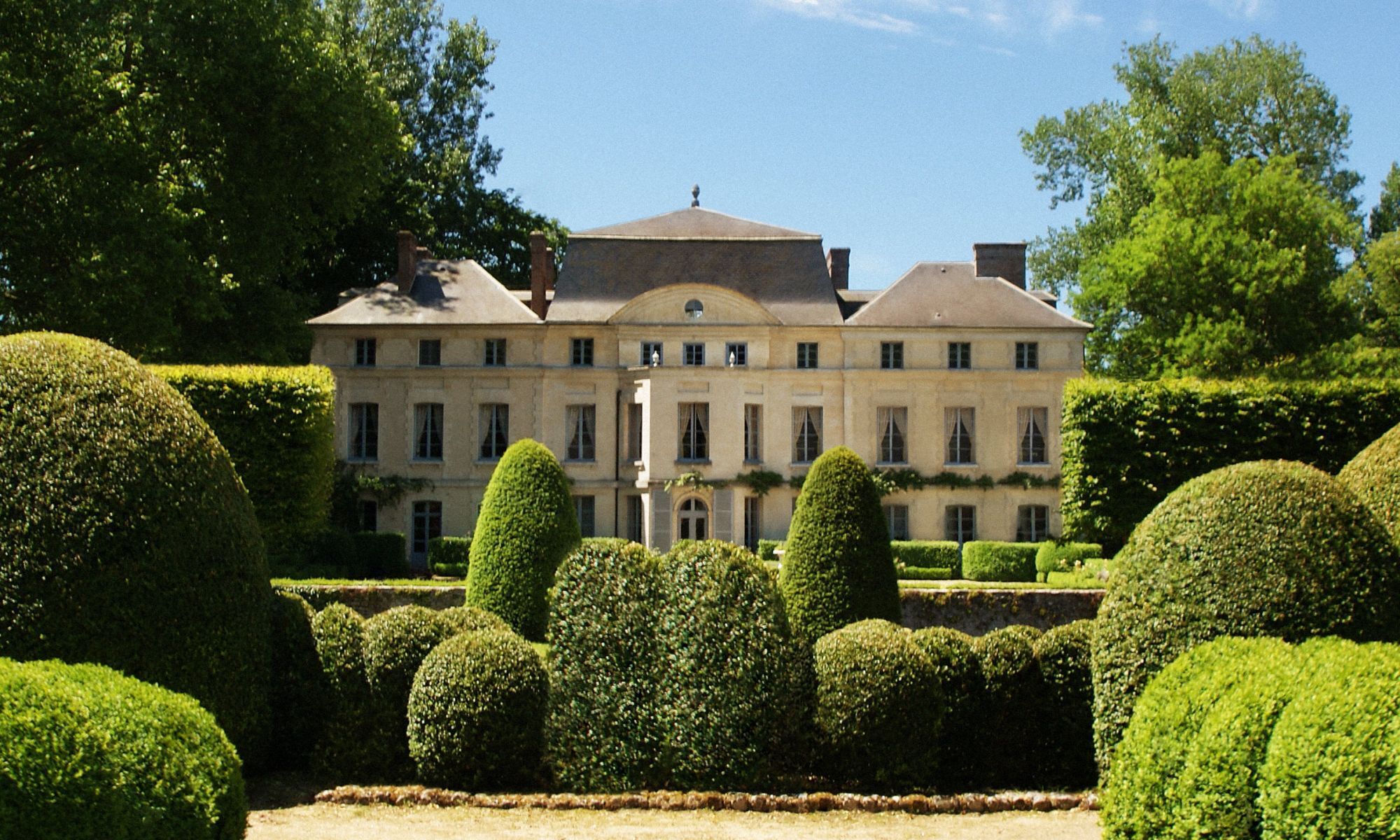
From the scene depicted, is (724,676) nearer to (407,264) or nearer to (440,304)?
(440,304)

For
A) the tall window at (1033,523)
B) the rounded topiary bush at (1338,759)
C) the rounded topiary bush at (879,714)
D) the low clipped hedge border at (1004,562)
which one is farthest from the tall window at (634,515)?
the rounded topiary bush at (1338,759)

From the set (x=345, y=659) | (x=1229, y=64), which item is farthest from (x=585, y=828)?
(x=1229, y=64)

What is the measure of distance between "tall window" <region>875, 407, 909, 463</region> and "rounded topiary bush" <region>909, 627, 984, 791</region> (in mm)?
23461

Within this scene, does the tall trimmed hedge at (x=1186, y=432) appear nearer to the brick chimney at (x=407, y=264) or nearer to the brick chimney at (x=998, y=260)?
the brick chimney at (x=998, y=260)

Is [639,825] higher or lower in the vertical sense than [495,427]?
lower

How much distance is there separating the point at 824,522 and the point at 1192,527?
521 centimetres

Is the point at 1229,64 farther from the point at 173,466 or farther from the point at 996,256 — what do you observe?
the point at 173,466

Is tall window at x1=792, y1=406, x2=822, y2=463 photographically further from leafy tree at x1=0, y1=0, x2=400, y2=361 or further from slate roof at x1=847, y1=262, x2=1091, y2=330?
leafy tree at x1=0, y1=0, x2=400, y2=361

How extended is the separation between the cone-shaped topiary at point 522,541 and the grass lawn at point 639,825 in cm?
576

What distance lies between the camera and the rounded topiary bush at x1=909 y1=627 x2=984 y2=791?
953 centimetres

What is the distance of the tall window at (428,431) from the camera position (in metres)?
33.2

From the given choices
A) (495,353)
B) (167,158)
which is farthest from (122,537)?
(495,353)

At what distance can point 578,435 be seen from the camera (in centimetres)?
3319

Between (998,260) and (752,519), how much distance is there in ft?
32.2
